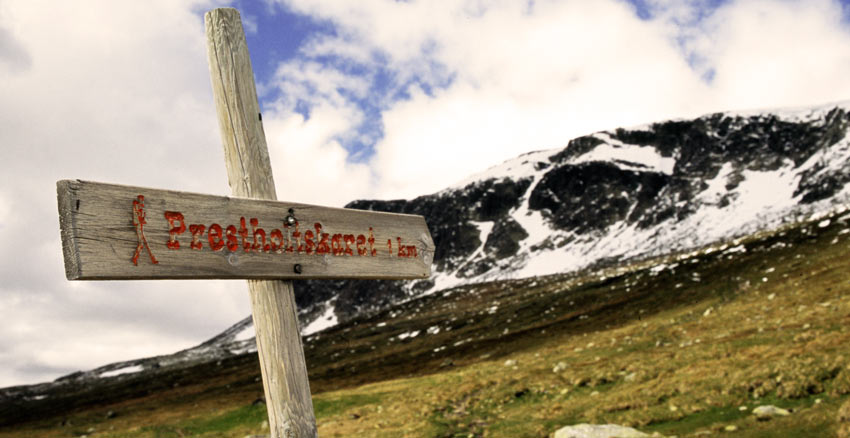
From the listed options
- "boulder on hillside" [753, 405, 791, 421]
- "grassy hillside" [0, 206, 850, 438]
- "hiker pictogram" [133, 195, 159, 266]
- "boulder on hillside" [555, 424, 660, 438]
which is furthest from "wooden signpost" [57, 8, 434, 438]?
"boulder on hillside" [753, 405, 791, 421]

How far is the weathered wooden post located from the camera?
5.02 meters

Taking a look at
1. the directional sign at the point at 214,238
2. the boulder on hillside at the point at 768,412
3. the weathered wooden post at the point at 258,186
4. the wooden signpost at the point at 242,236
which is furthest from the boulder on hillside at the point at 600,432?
the weathered wooden post at the point at 258,186

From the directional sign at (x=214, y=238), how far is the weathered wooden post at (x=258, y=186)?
0.27 metres

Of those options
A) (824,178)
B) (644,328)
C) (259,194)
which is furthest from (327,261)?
(824,178)

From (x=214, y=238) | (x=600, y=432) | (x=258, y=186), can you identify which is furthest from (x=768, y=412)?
(x=214, y=238)

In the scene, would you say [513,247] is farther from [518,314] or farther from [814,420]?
[814,420]

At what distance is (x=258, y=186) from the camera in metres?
5.24

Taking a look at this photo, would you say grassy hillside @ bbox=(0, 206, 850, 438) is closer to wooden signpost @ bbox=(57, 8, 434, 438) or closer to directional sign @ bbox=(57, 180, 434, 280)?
directional sign @ bbox=(57, 180, 434, 280)

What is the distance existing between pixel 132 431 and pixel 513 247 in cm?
16933

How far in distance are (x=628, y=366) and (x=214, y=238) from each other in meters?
22.4

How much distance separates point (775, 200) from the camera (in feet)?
496

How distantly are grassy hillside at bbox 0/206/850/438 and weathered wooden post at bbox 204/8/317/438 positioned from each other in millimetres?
10908

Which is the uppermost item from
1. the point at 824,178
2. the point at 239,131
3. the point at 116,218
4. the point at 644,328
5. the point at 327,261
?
the point at 824,178

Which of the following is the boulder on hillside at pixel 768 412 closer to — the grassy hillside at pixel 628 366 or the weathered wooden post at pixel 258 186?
the grassy hillside at pixel 628 366
